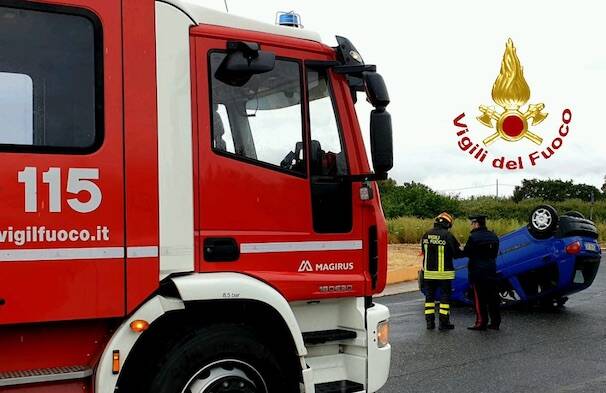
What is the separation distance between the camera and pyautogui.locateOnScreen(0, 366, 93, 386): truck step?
367cm

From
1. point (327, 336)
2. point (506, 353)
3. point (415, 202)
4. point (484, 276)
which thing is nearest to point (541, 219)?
point (484, 276)

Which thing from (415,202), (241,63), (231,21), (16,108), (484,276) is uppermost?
(231,21)

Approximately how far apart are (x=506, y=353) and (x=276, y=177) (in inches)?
189

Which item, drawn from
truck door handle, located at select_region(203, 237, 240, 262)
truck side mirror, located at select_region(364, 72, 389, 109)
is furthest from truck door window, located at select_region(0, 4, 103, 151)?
truck side mirror, located at select_region(364, 72, 389, 109)

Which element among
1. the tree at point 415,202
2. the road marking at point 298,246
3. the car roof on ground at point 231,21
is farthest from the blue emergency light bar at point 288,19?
the tree at point 415,202

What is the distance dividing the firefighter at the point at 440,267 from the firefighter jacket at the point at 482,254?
0.70 feet

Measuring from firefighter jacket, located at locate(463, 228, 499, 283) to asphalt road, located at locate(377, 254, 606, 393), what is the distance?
2.53 feet

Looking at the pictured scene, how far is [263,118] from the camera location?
176 inches

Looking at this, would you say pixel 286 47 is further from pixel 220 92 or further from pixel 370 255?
pixel 370 255

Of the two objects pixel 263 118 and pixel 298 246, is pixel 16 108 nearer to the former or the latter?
pixel 263 118

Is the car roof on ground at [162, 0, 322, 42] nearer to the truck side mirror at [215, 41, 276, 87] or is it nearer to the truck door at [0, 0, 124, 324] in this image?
the truck side mirror at [215, 41, 276, 87]

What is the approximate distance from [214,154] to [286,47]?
34.6 inches

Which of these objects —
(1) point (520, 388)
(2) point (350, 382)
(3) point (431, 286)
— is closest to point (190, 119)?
(2) point (350, 382)

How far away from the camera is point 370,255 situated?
4797 millimetres
